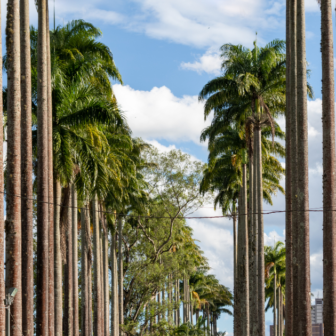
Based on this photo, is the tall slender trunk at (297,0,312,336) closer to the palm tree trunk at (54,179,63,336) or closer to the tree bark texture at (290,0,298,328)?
the tree bark texture at (290,0,298,328)

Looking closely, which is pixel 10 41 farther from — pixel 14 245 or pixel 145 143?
pixel 145 143

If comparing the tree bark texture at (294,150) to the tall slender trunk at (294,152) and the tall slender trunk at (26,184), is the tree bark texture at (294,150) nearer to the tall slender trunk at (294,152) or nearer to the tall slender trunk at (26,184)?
the tall slender trunk at (294,152)

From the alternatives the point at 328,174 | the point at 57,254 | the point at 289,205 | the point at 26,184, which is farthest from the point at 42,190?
the point at 328,174

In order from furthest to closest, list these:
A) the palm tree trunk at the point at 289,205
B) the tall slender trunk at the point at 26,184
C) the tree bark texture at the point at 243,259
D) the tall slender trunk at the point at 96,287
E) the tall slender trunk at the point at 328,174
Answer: the tree bark texture at the point at 243,259 < the tall slender trunk at the point at 96,287 < the palm tree trunk at the point at 289,205 < the tall slender trunk at the point at 26,184 < the tall slender trunk at the point at 328,174

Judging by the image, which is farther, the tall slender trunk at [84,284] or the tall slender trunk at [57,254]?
the tall slender trunk at [84,284]

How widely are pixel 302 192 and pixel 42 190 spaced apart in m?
8.35

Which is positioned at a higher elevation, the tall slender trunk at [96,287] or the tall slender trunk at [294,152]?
the tall slender trunk at [294,152]

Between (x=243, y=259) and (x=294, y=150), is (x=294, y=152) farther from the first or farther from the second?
(x=243, y=259)

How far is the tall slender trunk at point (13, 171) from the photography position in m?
14.4

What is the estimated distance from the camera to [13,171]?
1481 cm

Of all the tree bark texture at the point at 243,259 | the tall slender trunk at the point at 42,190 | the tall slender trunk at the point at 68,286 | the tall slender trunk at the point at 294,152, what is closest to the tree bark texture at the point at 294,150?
the tall slender trunk at the point at 294,152

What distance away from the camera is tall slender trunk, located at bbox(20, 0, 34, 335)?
51.5 feet

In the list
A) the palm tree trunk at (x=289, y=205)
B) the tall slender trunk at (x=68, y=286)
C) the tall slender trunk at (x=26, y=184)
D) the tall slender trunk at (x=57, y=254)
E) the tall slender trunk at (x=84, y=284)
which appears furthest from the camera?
the tall slender trunk at (x=84, y=284)

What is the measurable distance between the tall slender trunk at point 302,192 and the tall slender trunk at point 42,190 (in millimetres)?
7815
